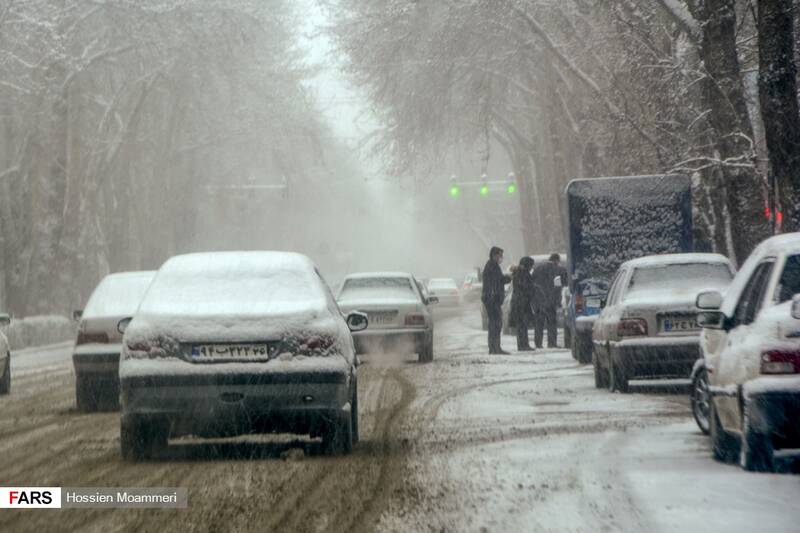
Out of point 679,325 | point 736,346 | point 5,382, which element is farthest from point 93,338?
point 736,346

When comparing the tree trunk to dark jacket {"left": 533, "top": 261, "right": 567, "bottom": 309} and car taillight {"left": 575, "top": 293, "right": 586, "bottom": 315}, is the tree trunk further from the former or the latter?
dark jacket {"left": 533, "top": 261, "right": 567, "bottom": 309}

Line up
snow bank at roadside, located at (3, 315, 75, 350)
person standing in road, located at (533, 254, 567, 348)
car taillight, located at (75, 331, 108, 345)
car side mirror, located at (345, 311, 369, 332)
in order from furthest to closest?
snow bank at roadside, located at (3, 315, 75, 350) → person standing in road, located at (533, 254, 567, 348) → car taillight, located at (75, 331, 108, 345) → car side mirror, located at (345, 311, 369, 332)

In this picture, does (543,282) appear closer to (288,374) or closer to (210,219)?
(288,374)

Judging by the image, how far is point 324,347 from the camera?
449 inches

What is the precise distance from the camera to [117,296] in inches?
715

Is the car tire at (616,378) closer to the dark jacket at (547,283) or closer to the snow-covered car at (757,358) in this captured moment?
the snow-covered car at (757,358)

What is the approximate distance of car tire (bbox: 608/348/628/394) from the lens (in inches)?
693

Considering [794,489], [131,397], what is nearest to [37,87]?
[131,397]

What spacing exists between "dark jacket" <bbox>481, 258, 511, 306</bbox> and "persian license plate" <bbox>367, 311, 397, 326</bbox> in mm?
2915

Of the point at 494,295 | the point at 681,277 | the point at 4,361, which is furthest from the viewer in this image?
the point at 494,295

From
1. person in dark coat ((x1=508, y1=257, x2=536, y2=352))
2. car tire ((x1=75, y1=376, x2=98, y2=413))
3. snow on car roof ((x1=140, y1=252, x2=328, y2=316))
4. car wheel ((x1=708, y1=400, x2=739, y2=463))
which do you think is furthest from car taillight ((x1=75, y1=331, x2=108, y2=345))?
person in dark coat ((x1=508, y1=257, x2=536, y2=352))

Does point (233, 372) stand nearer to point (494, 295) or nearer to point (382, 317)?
point (382, 317)

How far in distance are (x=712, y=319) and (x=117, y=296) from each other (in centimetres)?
861

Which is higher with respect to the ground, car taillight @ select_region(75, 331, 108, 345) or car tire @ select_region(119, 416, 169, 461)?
car taillight @ select_region(75, 331, 108, 345)
